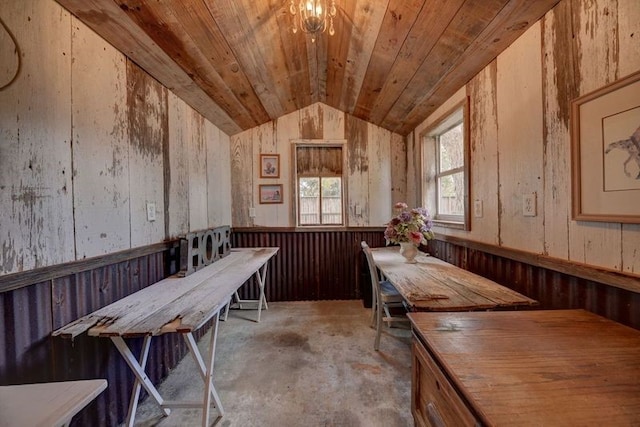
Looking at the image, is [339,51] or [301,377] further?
[339,51]

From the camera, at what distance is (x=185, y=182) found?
240 centimetres

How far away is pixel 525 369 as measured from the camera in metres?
0.80

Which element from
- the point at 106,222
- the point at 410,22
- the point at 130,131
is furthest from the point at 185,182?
the point at 410,22

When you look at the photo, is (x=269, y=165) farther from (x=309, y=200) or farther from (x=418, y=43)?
(x=418, y=43)

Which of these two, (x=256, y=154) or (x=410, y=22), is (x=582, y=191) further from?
(x=256, y=154)

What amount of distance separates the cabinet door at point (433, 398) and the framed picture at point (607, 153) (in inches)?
36.8

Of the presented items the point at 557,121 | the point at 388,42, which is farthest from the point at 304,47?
the point at 557,121

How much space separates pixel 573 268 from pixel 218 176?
3.08 m

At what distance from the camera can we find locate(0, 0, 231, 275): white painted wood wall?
1.08 meters

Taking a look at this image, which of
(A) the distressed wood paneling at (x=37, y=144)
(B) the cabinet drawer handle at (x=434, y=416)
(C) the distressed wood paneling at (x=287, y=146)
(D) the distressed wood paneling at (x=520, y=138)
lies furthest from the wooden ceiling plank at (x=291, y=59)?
(B) the cabinet drawer handle at (x=434, y=416)

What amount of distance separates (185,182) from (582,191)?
8.68ft

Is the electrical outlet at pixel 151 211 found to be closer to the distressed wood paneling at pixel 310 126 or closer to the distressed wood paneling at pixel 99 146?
the distressed wood paneling at pixel 99 146

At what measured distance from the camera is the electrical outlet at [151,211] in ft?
6.16

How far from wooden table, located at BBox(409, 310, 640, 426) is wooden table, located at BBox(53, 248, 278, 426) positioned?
100 centimetres
